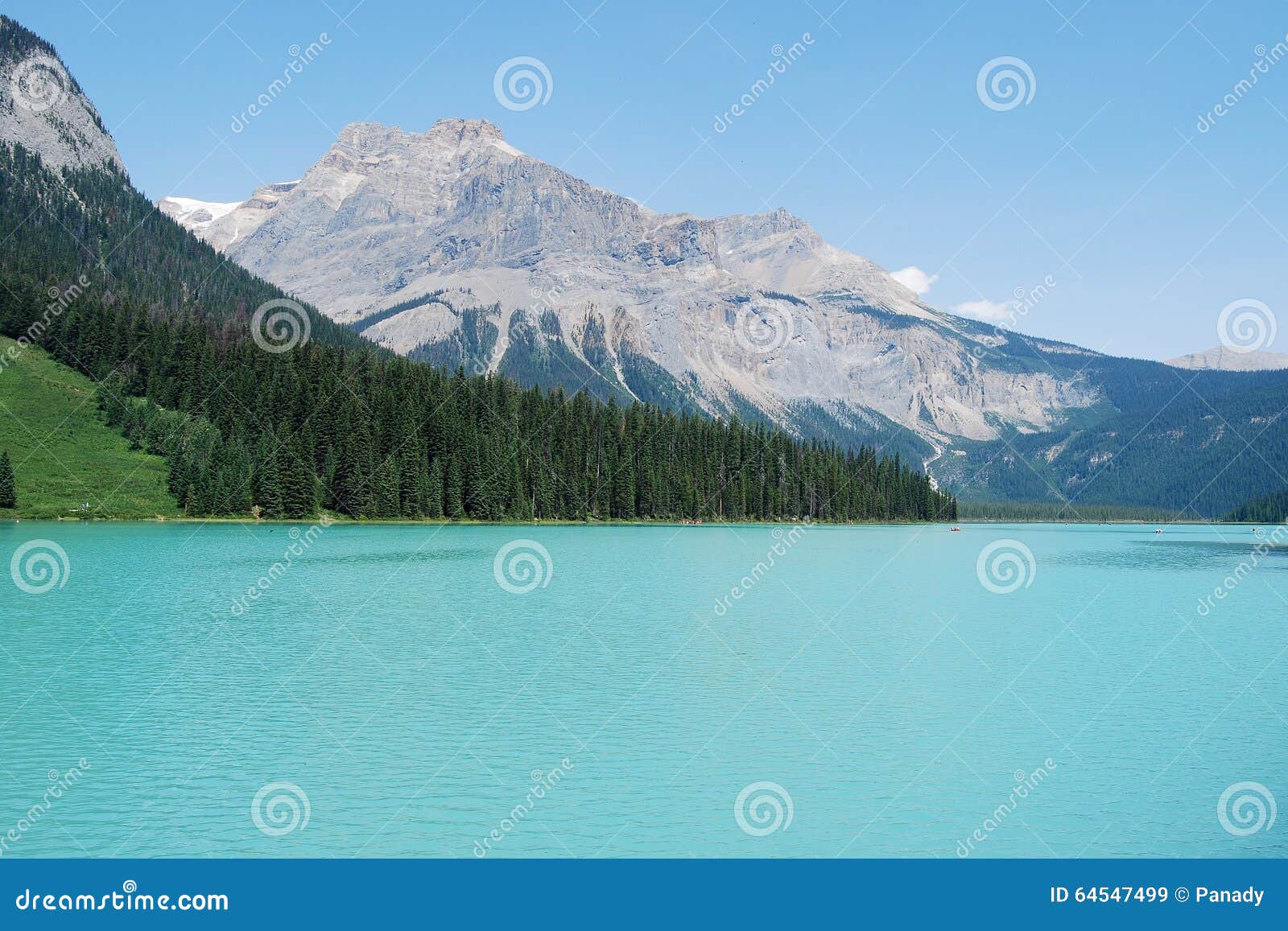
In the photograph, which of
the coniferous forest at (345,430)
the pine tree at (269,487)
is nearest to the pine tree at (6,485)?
the coniferous forest at (345,430)

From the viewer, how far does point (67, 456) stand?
108625mm

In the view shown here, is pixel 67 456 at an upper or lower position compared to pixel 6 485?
upper

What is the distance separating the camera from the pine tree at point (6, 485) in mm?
95000

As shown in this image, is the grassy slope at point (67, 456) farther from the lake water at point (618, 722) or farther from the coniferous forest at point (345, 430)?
the lake water at point (618, 722)

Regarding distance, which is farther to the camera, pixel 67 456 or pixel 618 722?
pixel 67 456

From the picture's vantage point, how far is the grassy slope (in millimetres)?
100562

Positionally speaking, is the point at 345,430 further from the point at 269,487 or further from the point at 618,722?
the point at 618,722

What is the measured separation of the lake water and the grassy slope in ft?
170

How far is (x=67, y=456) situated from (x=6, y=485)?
44.9 feet

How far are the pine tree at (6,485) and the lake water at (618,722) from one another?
49.5 metres

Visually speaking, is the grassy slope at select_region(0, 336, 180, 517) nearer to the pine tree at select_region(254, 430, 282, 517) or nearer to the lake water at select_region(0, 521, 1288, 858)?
the pine tree at select_region(254, 430, 282, 517)

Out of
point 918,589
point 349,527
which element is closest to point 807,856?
point 918,589

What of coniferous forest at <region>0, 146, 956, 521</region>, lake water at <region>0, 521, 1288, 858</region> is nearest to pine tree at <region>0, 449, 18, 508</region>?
coniferous forest at <region>0, 146, 956, 521</region>

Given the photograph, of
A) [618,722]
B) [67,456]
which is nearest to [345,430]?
[67,456]
